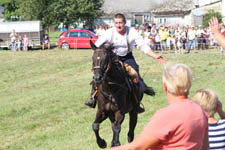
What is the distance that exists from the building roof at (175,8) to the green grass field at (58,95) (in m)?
52.6

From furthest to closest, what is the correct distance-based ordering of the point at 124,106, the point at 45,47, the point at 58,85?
the point at 45,47 < the point at 58,85 < the point at 124,106

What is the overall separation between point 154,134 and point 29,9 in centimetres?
5439

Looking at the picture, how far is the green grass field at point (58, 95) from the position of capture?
417 inches

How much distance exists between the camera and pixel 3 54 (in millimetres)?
32281

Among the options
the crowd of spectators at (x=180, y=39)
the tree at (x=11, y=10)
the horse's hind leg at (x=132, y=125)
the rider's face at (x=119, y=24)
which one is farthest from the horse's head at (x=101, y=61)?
the tree at (x=11, y=10)

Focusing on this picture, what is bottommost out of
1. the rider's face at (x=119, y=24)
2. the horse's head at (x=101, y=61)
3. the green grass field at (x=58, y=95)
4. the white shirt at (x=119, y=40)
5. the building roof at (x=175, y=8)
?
the green grass field at (x=58, y=95)

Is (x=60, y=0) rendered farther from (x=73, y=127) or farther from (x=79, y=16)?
(x=73, y=127)

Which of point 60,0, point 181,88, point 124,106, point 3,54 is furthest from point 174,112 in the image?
point 60,0

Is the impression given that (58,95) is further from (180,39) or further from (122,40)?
(180,39)

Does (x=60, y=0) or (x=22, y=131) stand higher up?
(x=60, y=0)

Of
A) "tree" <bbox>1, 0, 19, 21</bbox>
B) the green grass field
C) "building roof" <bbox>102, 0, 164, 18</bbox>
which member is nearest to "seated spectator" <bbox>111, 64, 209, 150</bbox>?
the green grass field

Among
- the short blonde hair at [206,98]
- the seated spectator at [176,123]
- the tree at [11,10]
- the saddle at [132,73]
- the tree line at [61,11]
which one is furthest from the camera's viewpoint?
the tree at [11,10]

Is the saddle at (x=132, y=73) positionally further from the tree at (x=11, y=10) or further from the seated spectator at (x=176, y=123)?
the tree at (x=11, y=10)

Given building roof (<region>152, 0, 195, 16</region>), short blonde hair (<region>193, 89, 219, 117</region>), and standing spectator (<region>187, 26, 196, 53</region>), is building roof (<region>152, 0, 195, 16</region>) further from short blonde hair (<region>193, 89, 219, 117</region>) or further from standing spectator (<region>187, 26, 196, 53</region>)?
short blonde hair (<region>193, 89, 219, 117</region>)
